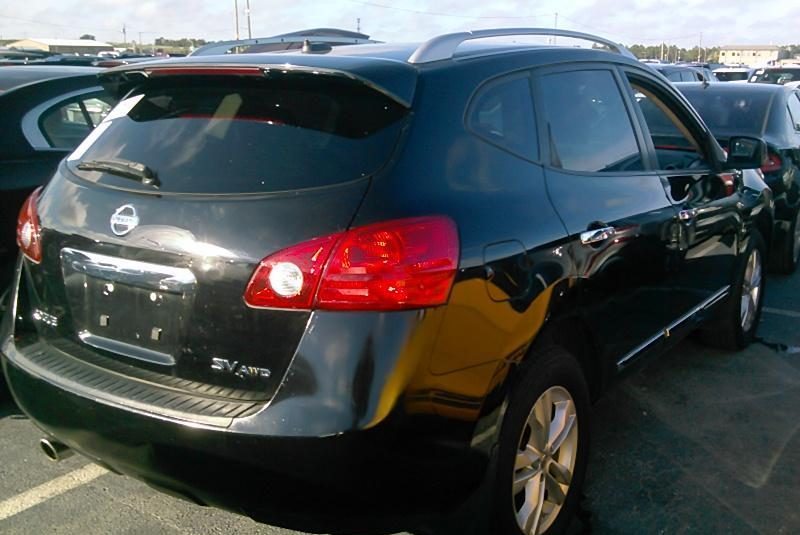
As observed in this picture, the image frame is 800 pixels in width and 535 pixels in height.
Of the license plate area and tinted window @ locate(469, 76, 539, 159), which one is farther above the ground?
tinted window @ locate(469, 76, 539, 159)

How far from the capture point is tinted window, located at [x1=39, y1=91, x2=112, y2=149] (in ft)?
14.7

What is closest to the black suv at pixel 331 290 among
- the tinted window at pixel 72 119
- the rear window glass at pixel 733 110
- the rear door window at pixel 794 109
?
the tinted window at pixel 72 119

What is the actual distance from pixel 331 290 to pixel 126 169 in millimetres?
913

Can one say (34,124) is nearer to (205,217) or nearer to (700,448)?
(205,217)

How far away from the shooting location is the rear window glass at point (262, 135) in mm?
2404

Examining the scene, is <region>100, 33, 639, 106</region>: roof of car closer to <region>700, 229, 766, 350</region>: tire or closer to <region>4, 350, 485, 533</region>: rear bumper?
<region>4, 350, 485, 533</region>: rear bumper

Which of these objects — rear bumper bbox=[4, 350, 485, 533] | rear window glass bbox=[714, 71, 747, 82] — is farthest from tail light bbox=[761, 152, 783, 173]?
rear window glass bbox=[714, 71, 747, 82]

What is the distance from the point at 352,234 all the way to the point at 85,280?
3.14ft

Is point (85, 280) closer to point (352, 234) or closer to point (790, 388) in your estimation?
point (352, 234)

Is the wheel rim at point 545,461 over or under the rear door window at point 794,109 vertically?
under

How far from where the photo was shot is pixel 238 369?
7.68ft

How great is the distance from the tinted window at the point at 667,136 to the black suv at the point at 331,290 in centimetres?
110

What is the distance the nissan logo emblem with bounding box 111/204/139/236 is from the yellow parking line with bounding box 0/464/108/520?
121 centimetres

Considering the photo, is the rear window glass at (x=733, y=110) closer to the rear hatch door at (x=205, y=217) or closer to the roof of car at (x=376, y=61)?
the roof of car at (x=376, y=61)
